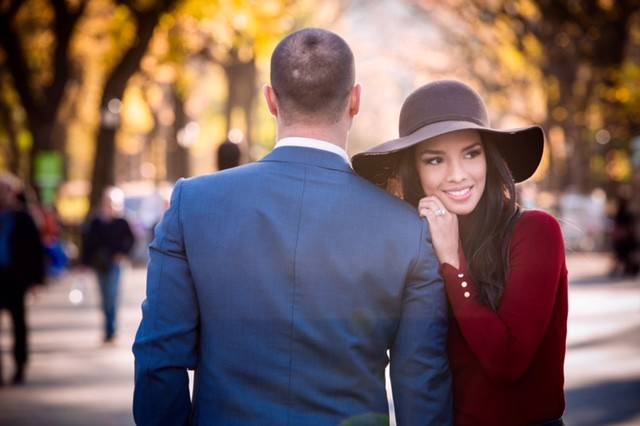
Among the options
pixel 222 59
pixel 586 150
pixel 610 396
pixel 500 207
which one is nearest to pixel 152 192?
pixel 222 59

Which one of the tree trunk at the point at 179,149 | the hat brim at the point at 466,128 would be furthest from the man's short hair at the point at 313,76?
the tree trunk at the point at 179,149

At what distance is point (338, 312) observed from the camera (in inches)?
150

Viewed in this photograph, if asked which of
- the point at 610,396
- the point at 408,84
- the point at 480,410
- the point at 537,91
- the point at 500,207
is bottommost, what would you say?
the point at 610,396

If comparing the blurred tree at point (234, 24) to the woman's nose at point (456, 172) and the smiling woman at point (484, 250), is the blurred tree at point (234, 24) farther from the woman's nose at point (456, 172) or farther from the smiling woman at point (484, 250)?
the woman's nose at point (456, 172)

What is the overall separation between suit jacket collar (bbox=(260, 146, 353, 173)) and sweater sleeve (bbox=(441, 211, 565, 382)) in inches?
22.6

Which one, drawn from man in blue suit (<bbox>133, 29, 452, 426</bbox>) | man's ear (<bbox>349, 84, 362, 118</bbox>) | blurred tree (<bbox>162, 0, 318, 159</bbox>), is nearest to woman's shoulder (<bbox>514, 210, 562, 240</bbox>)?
man in blue suit (<bbox>133, 29, 452, 426</bbox>)

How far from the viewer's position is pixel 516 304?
419 centimetres

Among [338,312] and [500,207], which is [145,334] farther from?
[500,207]

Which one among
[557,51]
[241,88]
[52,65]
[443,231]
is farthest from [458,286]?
[241,88]

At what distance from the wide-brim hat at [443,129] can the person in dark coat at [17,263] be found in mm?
9358

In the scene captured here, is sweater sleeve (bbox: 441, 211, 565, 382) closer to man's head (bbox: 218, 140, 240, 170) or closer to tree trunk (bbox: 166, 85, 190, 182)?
man's head (bbox: 218, 140, 240, 170)

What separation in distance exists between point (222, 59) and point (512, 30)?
9635mm

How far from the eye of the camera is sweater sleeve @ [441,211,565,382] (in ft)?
13.5

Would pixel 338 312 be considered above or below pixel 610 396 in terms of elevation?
above
